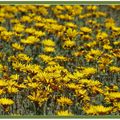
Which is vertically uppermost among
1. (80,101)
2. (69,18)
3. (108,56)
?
(69,18)

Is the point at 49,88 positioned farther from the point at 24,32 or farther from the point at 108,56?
the point at 24,32

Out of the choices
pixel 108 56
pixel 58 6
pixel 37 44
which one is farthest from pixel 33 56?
pixel 58 6

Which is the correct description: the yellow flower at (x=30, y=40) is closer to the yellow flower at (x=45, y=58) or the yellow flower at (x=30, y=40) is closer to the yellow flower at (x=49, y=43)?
the yellow flower at (x=49, y=43)

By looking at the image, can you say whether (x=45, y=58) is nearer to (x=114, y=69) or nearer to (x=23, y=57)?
(x=23, y=57)

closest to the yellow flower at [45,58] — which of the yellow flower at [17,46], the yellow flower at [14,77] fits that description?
the yellow flower at [17,46]

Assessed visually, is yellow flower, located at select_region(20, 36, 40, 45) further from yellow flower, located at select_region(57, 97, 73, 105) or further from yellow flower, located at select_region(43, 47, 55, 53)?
yellow flower, located at select_region(57, 97, 73, 105)

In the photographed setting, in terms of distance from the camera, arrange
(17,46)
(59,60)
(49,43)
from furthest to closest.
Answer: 1. (49,43)
2. (17,46)
3. (59,60)

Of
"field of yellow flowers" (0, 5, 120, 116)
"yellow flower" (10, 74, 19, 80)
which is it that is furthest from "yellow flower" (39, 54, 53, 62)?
"yellow flower" (10, 74, 19, 80)

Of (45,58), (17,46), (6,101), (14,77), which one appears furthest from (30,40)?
(6,101)
